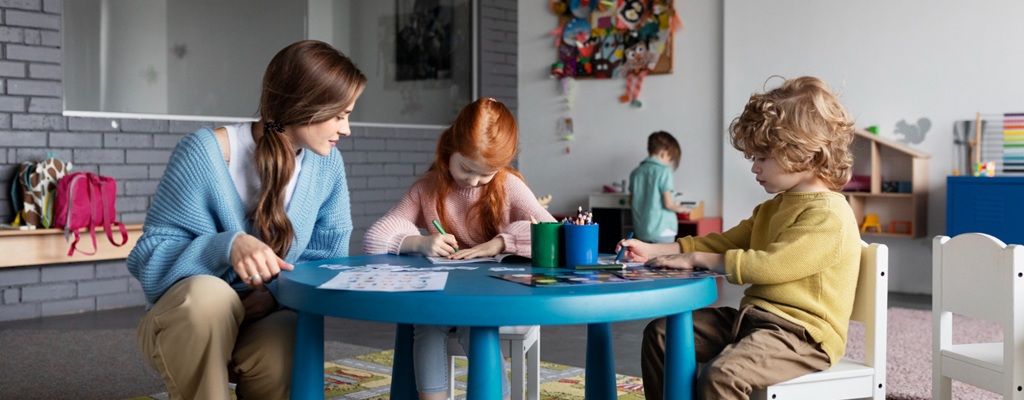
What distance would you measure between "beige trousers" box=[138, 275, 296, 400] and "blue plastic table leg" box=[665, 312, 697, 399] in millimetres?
781

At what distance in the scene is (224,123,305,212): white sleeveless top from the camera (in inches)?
84.0

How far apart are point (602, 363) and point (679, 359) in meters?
0.47

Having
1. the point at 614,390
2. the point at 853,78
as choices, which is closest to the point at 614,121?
the point at 853,78

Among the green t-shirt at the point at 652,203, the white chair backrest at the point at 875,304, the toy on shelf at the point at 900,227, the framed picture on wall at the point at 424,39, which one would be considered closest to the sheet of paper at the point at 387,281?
the white chair backrest at the point at 875,304

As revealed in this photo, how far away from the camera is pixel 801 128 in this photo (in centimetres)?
204

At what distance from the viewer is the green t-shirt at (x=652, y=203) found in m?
6.07

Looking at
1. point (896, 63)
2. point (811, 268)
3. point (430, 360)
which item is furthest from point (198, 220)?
point (896, 63)

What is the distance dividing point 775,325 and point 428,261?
723 millimetres

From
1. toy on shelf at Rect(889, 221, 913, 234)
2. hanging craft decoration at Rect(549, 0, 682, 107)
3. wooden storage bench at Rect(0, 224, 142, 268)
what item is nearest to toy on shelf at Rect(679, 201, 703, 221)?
hanging craft decoration at Rect(549, 0, 682, 107)

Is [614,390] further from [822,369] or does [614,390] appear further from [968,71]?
[968,71]

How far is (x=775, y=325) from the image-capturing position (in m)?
1.95

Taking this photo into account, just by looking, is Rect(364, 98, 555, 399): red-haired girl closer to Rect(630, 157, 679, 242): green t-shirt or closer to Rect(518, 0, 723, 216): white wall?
Rect(630, 157, 679, 242): green t-shirt

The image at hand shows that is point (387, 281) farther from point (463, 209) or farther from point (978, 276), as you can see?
point (978, 276)

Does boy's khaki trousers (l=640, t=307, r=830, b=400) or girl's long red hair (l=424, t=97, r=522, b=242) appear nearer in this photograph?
boy's khaki trousers (l=640, t=307, r=830, b=400)
